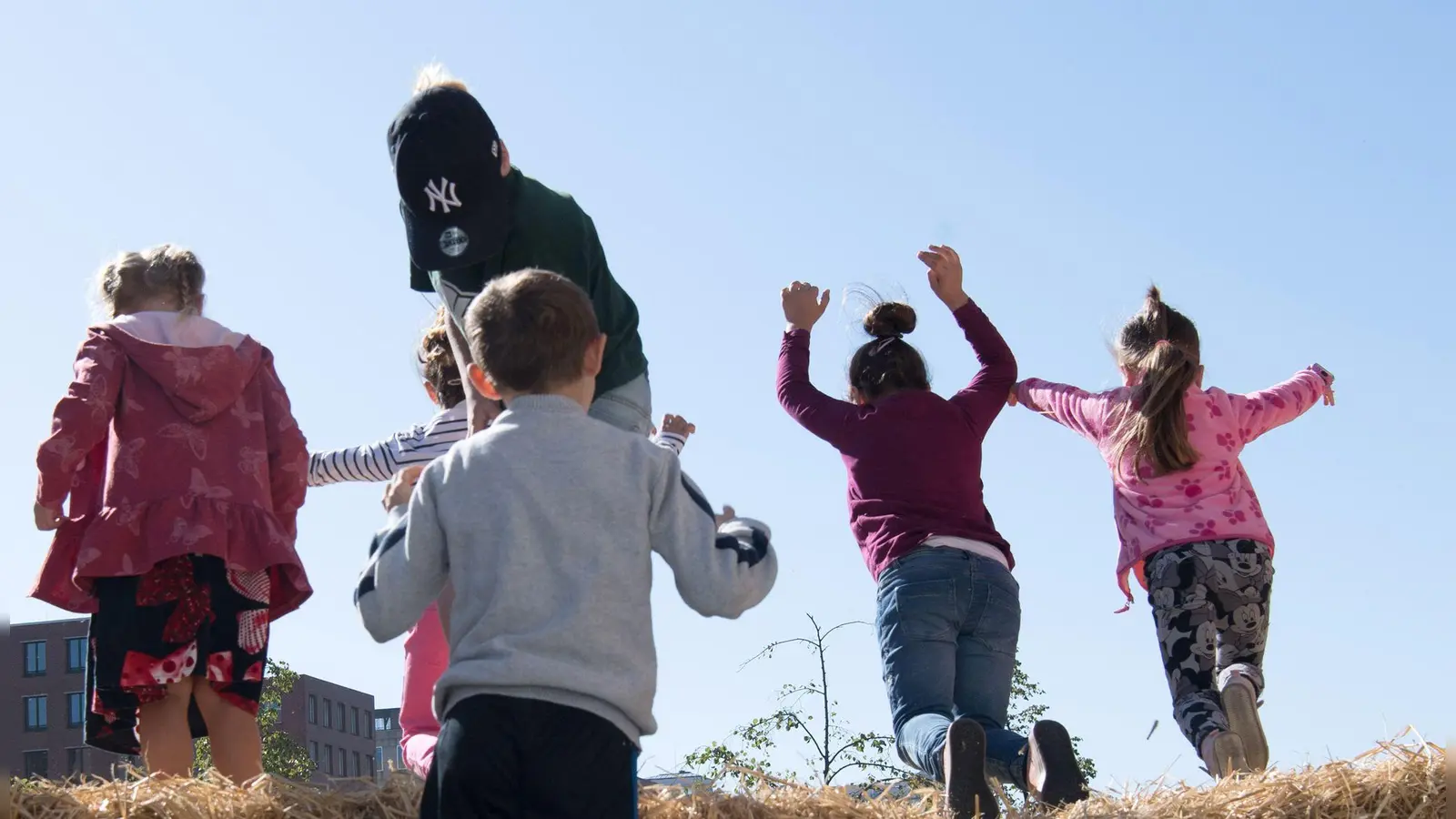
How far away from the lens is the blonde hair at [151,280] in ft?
20.8

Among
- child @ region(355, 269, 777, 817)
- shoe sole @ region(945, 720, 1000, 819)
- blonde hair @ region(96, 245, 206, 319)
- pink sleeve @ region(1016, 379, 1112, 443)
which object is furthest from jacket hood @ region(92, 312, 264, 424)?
pink sleeve @ region(1016, 379, 1112, 443)

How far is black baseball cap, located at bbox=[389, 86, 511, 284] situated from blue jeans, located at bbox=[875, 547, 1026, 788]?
207cm

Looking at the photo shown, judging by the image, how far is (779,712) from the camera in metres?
14.4

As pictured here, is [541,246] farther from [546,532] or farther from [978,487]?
[978,487]

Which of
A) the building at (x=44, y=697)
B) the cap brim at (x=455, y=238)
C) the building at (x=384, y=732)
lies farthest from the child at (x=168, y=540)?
the building at (x=384, y=732)

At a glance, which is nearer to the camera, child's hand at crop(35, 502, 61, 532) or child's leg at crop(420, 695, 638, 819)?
child's leg at crop(420, 695, 638, 819)

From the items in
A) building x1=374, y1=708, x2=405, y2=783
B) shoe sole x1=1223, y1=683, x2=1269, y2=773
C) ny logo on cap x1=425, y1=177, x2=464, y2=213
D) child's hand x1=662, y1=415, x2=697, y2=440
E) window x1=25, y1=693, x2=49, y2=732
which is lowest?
shoe sole x1=1223, y1=683, x2=1269, y2=773

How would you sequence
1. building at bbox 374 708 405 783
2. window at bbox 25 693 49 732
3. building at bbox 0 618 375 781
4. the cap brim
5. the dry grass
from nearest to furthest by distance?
the dry grass
the cap brim
building at bbox 0 618 375 781
window at bbox 25 693 49 732
building at bbox 374 708 405 783

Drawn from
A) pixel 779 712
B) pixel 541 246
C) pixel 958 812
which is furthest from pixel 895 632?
pixel 779 712

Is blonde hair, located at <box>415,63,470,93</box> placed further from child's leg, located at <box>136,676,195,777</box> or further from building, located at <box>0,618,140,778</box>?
building, located at <box>0,618,140,778</box>

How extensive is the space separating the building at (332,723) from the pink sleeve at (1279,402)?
320 feet

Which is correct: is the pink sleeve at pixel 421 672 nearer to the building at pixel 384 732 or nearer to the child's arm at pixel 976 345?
the child's arm at pixel 976 345

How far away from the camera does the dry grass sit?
4605 millimetres

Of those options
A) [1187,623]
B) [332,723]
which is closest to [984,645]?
[1187,623]
